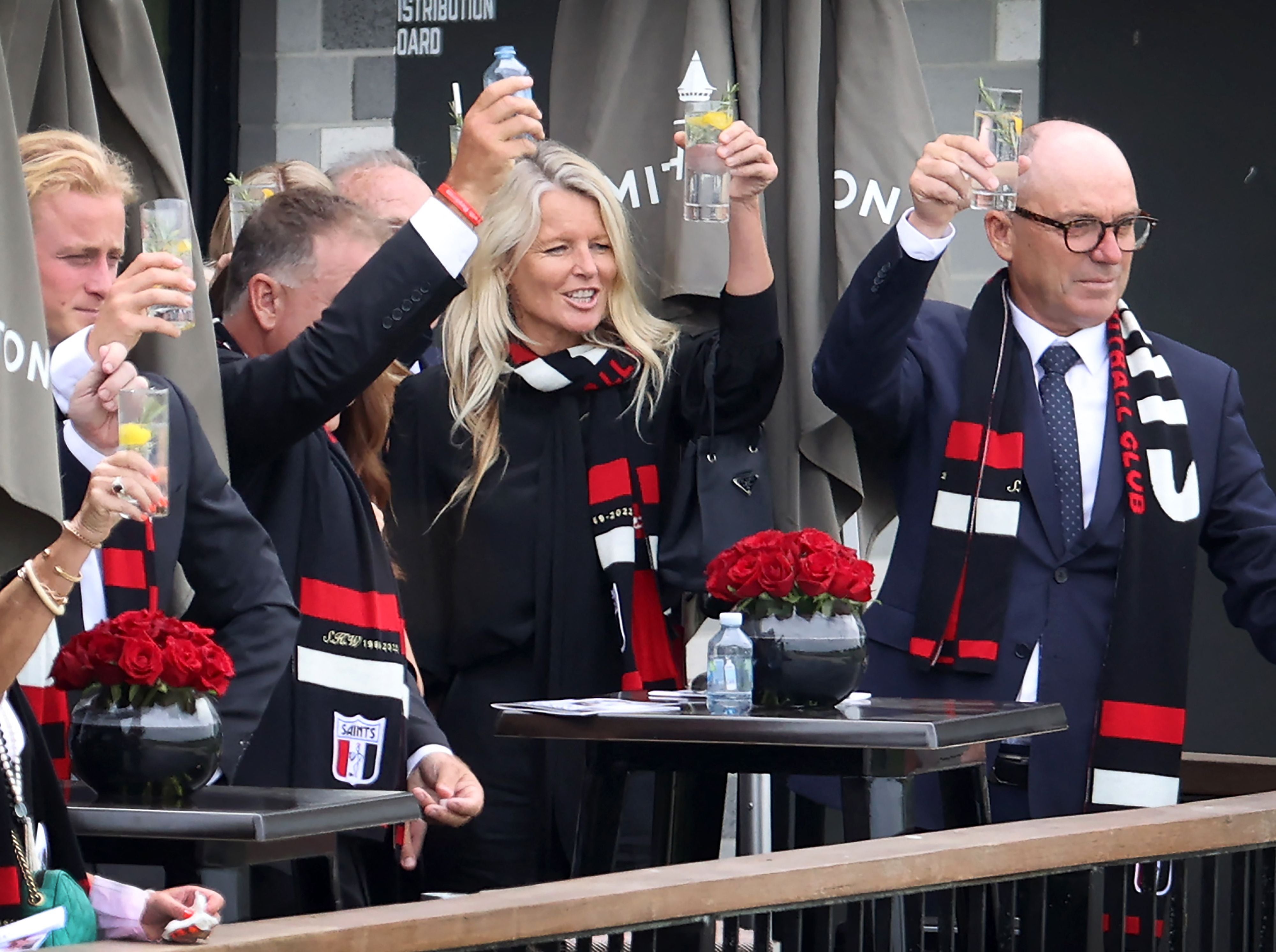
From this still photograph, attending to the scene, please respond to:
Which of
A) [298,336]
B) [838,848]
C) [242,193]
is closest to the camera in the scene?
[838,848]

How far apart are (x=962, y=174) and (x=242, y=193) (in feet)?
5.17

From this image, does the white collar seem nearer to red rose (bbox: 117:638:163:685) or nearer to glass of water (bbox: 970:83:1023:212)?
glass of water (bbox: 970:83:1023:212)

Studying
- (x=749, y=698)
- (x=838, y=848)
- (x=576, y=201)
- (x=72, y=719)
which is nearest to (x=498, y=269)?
(x=576, y=201)

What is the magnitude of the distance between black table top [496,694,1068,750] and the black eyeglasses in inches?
37.7

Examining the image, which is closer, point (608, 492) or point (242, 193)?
point (608, 492)

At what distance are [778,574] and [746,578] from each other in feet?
0.18

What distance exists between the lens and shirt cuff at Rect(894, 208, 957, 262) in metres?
3.65

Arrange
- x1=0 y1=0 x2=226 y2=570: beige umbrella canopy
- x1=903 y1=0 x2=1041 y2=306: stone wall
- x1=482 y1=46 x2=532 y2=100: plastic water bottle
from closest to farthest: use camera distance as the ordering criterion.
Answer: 1. x1=0 y1=0 x2=226 y2=570: beige umbrella canopy
2. x1=482 y1=46 x2=532 y2=100: plastic water bottle
3. x1=903 y1=0 x2=1041 y2=306: stone wall

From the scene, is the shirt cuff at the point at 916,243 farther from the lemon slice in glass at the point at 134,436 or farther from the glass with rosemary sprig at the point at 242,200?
the lemon slice in glass at the point at 134,436

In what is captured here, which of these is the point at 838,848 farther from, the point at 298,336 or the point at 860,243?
the point at 860,243

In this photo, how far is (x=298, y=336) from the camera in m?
3.53

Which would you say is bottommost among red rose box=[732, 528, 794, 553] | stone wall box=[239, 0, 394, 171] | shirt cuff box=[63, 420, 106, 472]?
red rose box=[732, 528, 794, 553]

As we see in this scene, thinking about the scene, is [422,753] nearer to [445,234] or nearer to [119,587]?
[119,587]

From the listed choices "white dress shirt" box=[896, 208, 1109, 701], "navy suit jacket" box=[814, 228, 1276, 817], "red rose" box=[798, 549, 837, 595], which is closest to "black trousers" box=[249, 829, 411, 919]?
"red rose" box=[798, 549, 837, 595]
